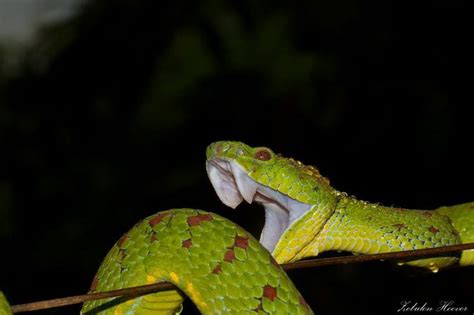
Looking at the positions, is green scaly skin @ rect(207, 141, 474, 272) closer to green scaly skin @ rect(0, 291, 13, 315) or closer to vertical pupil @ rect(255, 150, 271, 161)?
vertical pupil @ rect(255, 150, 271, 161)

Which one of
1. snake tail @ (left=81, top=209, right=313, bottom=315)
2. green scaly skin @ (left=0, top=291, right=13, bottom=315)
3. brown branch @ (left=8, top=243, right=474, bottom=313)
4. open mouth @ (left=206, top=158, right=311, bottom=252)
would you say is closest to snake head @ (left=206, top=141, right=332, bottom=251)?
open mouth @ (left=206, top=158, right=311, bottom=252)

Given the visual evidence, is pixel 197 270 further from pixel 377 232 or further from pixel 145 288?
pixel 377 232

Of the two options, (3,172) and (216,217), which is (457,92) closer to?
(3,172)

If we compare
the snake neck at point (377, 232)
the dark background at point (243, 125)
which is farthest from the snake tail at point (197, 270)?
the dark background at point (243, 125)

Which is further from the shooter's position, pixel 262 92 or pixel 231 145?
pixel 262 92

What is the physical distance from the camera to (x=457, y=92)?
22.0ft

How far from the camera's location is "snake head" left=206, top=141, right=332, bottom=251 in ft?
8.23

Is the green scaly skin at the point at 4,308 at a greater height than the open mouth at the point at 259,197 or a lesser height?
greater

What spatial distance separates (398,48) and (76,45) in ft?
10.4

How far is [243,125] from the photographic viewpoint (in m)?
6.73

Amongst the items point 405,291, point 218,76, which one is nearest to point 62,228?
point 218,76

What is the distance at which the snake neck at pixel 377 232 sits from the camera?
265cm

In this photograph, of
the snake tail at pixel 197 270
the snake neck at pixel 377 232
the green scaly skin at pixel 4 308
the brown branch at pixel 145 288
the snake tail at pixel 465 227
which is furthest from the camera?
the snake tail at pixel 465 227

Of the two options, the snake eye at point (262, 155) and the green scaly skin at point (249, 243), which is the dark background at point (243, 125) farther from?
the snake eye at point (262, 155)
